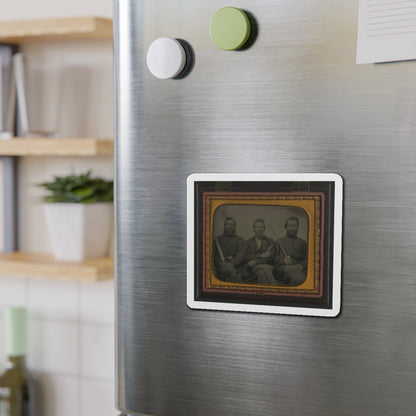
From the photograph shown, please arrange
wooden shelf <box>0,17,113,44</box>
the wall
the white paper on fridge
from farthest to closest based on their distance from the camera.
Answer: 1. the wall
2. wooden shelf <box>0,17,113,44</box>
3. the white paper on fridge

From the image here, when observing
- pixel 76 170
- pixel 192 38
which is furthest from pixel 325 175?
pixel 76 170

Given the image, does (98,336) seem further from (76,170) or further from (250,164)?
(250,164)

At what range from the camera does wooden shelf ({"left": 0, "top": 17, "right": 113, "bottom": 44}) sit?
1.29 m

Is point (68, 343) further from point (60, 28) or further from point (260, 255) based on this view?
point (260, 255)

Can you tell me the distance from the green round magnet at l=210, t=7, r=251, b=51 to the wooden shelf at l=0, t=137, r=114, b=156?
0.68m

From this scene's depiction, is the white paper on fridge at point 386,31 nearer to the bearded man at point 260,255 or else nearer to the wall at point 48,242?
the bearded man at point 260,255

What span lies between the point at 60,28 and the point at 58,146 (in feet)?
0.78

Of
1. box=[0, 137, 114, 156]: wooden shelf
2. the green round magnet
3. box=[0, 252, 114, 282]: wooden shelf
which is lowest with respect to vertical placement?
box=[0, 252, 114, 282]: wooden shelf

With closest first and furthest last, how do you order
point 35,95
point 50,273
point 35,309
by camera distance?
point 50,273, point 35,95, point 35,309

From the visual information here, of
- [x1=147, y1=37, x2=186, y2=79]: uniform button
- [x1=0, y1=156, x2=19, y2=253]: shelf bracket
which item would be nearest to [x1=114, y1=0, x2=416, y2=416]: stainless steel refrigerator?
[x1=147, y1=37, x2=186, y2=79]: uniform button

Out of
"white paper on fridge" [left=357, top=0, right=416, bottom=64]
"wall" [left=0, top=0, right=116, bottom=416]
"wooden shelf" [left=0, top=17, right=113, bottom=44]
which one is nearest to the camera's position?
"white paper on fridge" [left=357, top=0, right=416, bottom=64]

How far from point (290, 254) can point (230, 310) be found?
0.09m

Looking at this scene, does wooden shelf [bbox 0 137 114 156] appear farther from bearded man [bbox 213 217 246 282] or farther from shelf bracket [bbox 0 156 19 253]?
bearded man [bbox 213 217 246 282]

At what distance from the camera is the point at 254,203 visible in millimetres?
657
